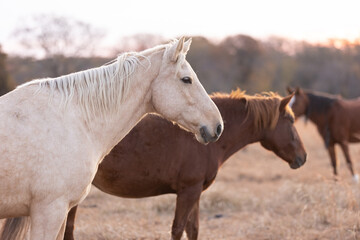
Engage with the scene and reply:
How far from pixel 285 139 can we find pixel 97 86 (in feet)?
8.77

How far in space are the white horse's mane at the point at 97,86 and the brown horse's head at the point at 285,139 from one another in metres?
2.25

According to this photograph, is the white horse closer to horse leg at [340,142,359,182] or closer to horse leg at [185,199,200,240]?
horse leg at [185,199,200,240]

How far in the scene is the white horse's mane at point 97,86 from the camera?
2715 millimetres

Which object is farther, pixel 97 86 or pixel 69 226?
pixel 69 226

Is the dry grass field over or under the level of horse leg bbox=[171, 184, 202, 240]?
under

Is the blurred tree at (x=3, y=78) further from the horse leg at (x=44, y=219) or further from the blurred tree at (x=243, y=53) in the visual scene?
the blurred tree at (x=243, y=53)

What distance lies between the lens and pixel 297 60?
45531mm

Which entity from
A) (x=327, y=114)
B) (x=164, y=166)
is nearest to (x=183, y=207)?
(x=164, y=166)

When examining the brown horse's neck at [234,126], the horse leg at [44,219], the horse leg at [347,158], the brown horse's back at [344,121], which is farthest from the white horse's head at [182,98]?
the brown horse's back at [344,121]

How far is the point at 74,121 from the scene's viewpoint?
263cm

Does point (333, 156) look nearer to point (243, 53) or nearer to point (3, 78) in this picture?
point (3, 78)

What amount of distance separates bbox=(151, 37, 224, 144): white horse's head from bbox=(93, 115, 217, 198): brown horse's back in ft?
3.85

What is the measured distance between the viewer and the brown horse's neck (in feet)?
14.3

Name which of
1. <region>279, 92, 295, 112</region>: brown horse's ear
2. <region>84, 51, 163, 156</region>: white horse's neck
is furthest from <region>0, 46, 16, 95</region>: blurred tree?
<region>84, 51, 163, 156</region>: white horse's neck
